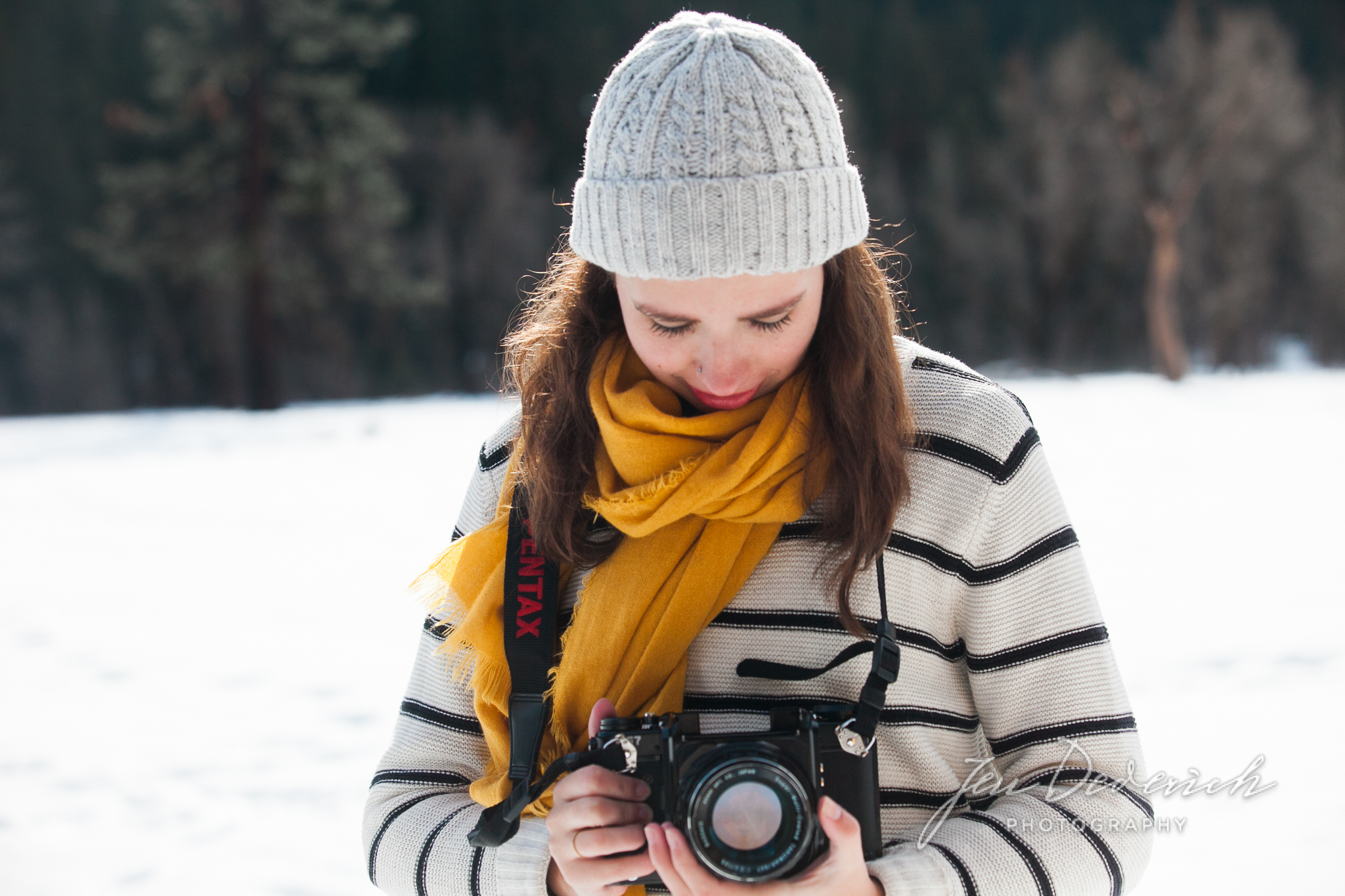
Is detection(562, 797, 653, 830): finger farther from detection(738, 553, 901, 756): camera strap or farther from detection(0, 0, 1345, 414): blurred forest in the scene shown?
detection(0, 0, 1345, 414): blurred forest

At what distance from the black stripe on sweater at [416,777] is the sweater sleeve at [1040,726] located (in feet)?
1.63

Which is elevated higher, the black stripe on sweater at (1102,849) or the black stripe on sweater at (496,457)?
the black stripe on sweater at (496,457)

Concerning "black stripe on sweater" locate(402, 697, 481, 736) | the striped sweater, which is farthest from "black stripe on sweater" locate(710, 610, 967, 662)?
"black stripe on sweater" locate(402, 697, 481, 736)

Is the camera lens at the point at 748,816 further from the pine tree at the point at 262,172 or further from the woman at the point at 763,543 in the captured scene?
the pine tree at the point at 262,172

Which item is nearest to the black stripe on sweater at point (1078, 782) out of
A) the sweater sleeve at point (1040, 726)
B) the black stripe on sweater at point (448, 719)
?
the sweater sleeve at point (1040, 726)

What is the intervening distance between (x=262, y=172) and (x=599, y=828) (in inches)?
487

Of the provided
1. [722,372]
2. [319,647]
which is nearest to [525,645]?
[722,372]

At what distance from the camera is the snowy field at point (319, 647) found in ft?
7.34

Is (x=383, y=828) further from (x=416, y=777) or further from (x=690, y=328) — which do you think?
(x=690, y=328)

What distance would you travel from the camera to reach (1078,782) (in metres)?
1.02

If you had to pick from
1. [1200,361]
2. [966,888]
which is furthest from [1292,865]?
[1200,361]

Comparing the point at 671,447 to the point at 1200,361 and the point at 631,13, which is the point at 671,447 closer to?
the point at 1200,361

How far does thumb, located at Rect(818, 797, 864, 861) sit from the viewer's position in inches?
35.0

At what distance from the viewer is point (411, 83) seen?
17.9 m
